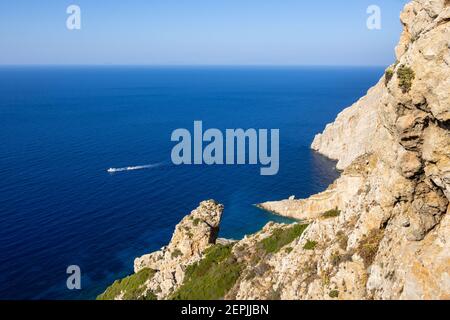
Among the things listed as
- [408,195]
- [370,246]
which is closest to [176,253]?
[370,246]

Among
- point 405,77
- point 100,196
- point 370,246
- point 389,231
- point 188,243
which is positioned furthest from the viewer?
point 100,196

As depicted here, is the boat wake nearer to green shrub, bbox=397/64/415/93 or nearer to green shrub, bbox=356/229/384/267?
green shrub, bbox=356/229/384/267

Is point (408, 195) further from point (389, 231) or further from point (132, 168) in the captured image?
point (132, 168)

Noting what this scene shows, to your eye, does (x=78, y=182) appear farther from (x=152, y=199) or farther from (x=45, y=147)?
(x=45, y=147)

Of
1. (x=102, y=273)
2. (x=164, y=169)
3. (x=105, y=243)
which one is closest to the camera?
(x=102, y=273)

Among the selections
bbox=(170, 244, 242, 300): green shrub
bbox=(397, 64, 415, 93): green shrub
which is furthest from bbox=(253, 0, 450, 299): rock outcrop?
bbox=(170, 244, 242, 300): green shrub

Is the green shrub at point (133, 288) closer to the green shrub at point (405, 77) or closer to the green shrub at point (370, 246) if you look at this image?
the green shrub at point (370, 246)
